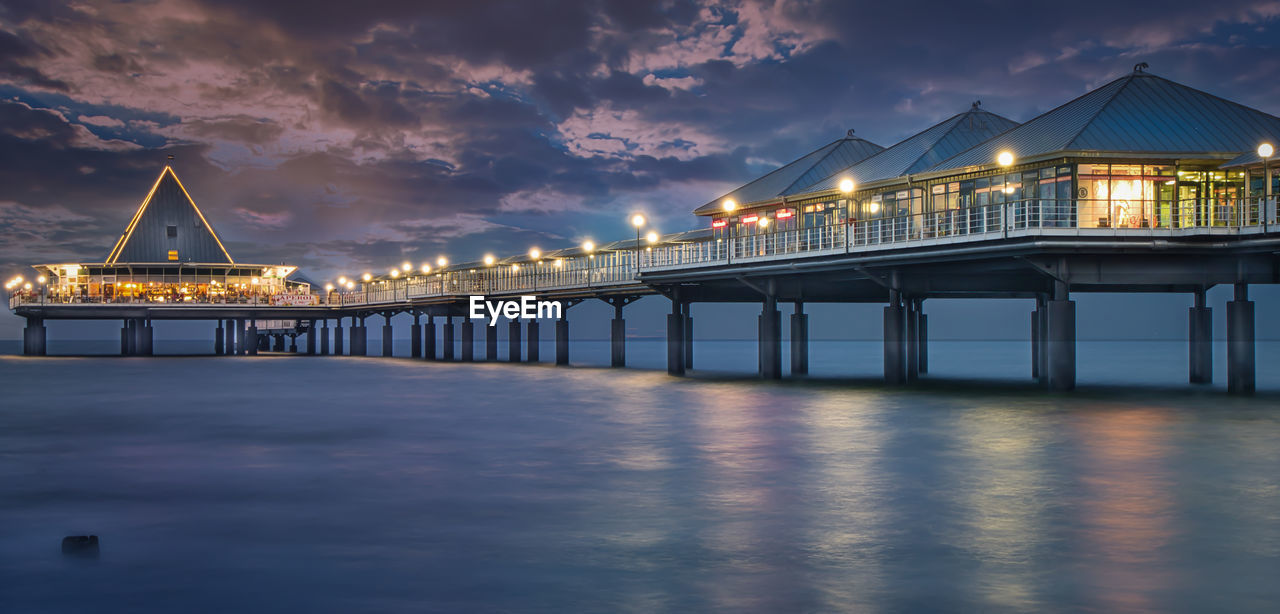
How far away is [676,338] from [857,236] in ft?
50.4

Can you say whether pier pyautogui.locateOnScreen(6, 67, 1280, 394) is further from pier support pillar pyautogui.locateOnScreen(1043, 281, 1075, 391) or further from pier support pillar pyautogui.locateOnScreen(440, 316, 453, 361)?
pier support pillar pyautogui.locateOnScreen(440, 316, 453, 361)

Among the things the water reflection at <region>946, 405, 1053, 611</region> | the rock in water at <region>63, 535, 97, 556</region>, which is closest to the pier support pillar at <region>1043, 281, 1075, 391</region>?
the water reflection at <region>946, 405, 1053, 611</region>

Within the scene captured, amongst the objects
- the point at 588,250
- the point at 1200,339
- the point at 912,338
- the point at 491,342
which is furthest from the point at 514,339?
the point at 1200,339

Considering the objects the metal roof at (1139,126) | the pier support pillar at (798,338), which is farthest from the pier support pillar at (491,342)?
the metal roof at (1139,126)

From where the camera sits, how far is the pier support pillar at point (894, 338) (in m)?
47.0

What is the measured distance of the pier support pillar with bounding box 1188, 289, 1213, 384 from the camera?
51.1m

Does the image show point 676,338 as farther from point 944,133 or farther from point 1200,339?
point 1200,339

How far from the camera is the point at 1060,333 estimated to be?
3912cm

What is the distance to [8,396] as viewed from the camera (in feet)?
169

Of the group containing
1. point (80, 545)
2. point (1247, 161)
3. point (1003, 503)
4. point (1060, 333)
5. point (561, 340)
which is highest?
point (1247, 161)

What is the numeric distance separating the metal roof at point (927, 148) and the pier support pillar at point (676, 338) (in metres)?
9.99

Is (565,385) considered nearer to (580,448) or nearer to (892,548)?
(580,448)

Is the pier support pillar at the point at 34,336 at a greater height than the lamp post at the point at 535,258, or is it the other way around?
the lamp post at the point at 535,258

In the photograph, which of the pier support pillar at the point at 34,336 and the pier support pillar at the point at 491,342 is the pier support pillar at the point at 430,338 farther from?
the pier support pillar at the point at 34,336
